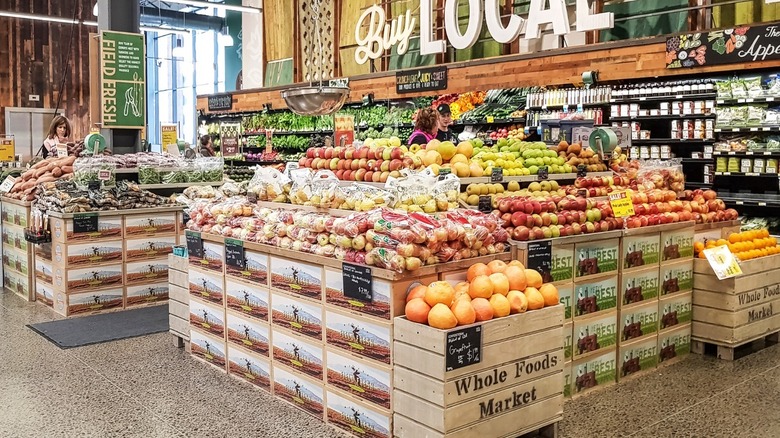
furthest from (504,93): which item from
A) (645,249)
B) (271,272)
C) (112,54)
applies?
(271,272)

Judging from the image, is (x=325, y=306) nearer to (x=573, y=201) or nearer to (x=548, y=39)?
(x=573, y=201)

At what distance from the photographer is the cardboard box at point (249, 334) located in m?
4.34

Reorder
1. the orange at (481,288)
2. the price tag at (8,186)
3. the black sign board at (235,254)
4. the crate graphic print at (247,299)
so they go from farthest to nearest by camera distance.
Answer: the price tag at (8,186) < the black sign board at (235,254) < the crate graphic print at (247,299) < the orange at (481,288)

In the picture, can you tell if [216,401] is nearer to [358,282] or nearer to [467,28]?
[358,282]

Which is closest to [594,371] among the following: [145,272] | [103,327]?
[103,327]

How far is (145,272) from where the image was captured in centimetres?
676

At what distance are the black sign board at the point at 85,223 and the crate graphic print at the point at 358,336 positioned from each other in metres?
3.45

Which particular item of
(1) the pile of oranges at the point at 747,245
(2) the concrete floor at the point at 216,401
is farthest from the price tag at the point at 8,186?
(1) the pile of oranges at the point at 747,245

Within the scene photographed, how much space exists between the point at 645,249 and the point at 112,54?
20.1 ft

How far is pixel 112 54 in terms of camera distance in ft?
26.7

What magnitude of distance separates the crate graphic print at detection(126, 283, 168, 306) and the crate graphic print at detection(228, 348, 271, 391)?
242cm

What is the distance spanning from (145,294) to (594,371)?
13.8ft

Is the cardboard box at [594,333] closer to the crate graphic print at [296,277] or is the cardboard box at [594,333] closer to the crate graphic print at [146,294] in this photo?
the crate graphic print at [296,277]

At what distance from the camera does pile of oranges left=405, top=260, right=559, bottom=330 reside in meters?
3.23
